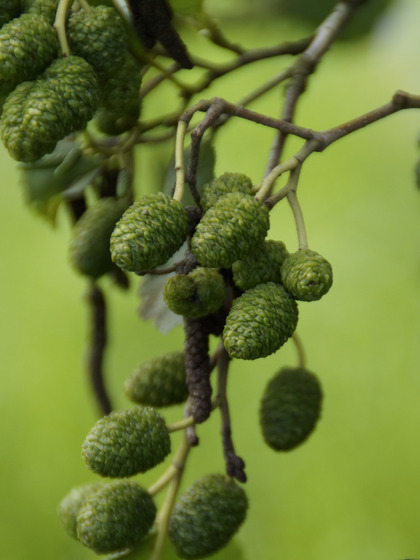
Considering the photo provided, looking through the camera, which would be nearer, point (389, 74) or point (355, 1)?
point (355, 1)

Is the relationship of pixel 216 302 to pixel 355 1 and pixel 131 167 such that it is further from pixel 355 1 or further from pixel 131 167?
pixel 355 1

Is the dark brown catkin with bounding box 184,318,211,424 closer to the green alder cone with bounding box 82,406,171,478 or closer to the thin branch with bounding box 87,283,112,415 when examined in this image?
the green alder cone with bounding box 82,406,171,478

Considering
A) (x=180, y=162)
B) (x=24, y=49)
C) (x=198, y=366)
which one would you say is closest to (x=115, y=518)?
(x=198, y=366)

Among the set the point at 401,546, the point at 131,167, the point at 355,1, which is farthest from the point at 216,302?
the point at 401,546

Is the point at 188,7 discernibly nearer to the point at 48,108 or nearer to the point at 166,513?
the point at 48,108

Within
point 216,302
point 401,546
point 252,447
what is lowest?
point 401,546

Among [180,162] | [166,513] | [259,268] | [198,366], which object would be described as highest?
[180,162]

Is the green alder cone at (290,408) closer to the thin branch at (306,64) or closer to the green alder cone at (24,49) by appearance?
the thin branch at (306,64)
